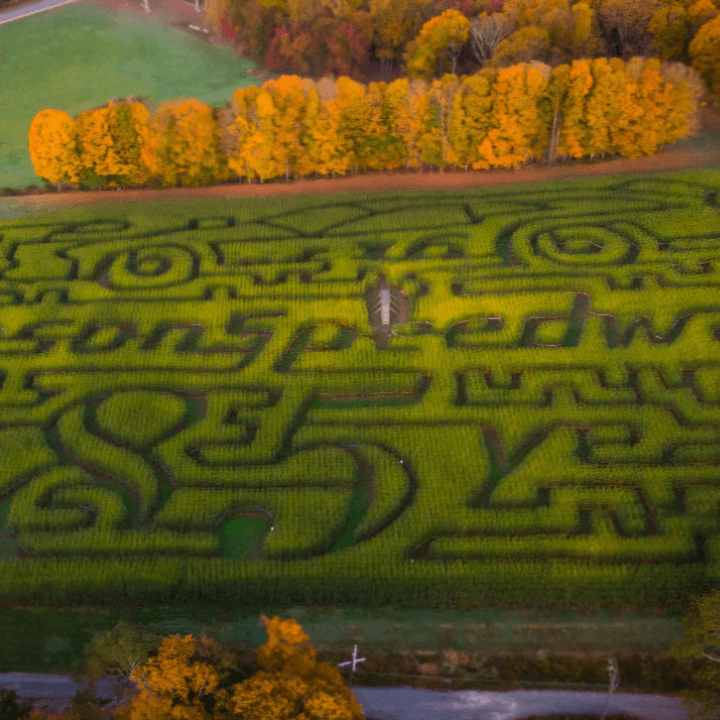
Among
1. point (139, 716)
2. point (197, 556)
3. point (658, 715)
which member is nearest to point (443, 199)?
point (197, 556)

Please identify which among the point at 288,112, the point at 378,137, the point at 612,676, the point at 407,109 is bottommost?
the point at 612,676

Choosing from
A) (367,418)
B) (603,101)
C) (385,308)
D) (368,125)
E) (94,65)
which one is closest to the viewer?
(367,418)

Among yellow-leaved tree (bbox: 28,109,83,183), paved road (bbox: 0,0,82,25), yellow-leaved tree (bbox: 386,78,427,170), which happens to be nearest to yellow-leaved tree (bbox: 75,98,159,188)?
yellow-leaved tree (bbox: 28,109,83,183)

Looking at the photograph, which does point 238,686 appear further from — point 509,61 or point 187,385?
point 509,61

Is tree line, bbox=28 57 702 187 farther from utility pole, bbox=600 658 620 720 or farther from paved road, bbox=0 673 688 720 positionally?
utility pole, bbox=600 658 620 720

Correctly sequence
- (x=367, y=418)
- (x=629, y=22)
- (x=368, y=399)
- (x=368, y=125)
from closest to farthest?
1. (x=367, y=418)
2. (x=368, y=399)
3. (x=368, y=125)
4. (x=629, y=22)

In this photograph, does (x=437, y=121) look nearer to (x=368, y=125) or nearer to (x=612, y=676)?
(x=368, y=125)

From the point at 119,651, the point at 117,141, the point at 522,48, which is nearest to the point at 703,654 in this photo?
the point at 119,651
